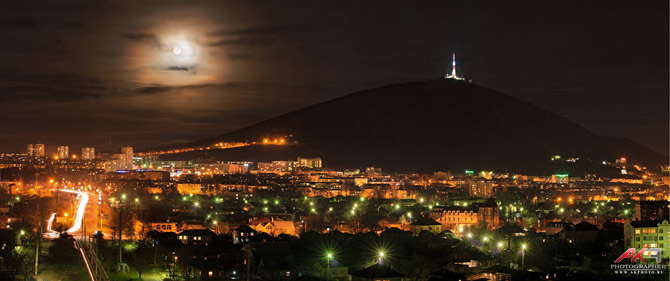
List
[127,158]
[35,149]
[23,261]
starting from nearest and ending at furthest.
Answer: [23,261] → [127,158] → [35,149]

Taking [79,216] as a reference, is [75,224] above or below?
below

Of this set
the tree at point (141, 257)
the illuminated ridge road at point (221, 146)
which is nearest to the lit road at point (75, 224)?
the tree at point (141, 257)

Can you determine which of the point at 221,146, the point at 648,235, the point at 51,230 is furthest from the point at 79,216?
the point at 221,146

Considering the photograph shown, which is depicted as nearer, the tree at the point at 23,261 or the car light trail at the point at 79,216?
the tree at the point at 23,261

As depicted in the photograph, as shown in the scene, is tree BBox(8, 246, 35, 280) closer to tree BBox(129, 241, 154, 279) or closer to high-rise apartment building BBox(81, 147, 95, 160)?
tree BBox(129, 241, 154, 279)

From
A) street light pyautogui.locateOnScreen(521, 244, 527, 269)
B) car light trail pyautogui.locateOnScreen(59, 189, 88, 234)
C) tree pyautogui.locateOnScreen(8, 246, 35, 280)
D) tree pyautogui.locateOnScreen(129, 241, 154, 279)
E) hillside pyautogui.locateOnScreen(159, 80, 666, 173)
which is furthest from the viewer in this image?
hillside pyautogui.locateOnScreen(159, 80, 666, 173)

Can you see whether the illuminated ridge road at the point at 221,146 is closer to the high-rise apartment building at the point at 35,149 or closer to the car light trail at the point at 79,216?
the high-rise apartment building at the point at 35,149

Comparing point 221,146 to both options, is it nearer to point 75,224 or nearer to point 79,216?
point 79,216

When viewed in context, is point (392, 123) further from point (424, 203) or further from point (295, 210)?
point (295, 210)

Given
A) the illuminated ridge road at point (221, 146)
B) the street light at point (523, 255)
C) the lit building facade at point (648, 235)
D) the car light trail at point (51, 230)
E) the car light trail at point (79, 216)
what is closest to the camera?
the street light at point (523, 255)

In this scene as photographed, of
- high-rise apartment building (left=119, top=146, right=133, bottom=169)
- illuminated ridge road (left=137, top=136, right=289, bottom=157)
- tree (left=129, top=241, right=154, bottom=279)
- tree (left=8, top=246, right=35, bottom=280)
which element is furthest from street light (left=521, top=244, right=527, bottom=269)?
illuminated ridge road (left=137, top=136, right=289, bottom=157)

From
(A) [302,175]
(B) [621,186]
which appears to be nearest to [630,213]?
(B) [621,186]
